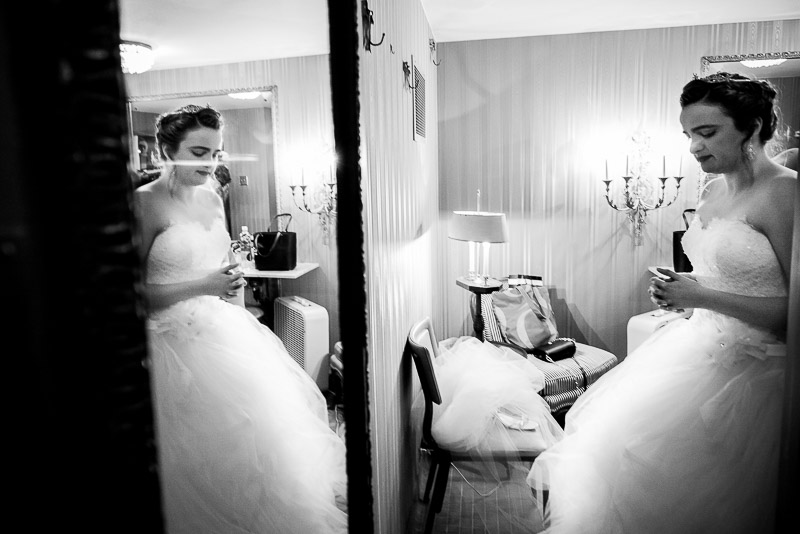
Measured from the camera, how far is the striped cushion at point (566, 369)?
3.27 metres

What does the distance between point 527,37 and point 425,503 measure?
11.9 feet

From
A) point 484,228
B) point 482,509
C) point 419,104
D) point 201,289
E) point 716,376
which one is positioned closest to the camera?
point 201,289

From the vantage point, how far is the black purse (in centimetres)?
354

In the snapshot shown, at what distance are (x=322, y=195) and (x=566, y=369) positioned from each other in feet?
9.35

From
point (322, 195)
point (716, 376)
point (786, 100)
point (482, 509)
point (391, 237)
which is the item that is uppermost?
point (786, 100)

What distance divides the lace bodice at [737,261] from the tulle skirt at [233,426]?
1.41 m

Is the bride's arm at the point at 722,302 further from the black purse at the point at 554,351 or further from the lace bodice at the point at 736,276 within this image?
the black purse at the point at 554,351

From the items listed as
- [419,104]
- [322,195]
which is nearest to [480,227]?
[419,104]

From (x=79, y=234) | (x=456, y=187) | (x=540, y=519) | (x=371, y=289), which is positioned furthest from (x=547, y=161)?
(x=79, y=234)

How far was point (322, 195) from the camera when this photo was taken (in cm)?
101

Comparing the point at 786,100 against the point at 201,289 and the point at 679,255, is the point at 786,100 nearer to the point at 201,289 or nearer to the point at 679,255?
the point at 201,289

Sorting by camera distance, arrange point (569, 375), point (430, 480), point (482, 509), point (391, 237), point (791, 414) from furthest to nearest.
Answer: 1. point (569, 375)
2. point (482, 509)
3. point (430, 480)
4. point (391, 237)
5. point (791, 414)

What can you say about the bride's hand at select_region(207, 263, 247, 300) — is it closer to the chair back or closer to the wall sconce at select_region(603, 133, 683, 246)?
the chair back

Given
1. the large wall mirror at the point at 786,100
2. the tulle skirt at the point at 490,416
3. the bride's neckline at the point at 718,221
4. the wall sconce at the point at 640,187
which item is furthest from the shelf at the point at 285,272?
the wall sconce at the point at 640,187
